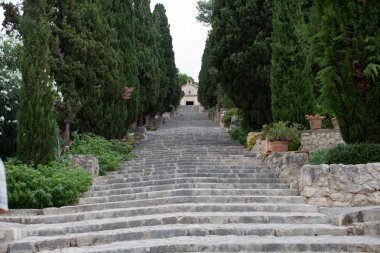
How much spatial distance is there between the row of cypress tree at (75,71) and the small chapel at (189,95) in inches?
2558

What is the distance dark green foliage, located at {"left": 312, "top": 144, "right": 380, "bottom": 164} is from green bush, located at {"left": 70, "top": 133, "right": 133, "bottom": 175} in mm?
6312

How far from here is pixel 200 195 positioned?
10.1 meters

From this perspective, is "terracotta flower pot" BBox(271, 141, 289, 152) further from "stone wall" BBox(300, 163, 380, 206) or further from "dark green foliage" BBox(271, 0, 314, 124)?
"stone wall" BBox(300, 163, 380, 206)

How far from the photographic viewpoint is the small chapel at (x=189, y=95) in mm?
91300

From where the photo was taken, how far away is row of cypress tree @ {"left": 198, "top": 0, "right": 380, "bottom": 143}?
942 cm

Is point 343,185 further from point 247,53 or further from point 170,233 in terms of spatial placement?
point 247,53

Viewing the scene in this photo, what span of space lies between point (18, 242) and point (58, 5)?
9.15 m

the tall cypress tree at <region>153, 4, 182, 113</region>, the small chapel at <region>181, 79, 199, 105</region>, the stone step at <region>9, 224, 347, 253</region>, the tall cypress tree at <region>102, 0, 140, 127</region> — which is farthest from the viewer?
the small chapel at <region>181, 79, 199, 105</region>

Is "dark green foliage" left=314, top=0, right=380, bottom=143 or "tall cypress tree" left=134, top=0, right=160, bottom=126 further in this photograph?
"tall cypress tree" left=134, top=0, right=160, bottom=126

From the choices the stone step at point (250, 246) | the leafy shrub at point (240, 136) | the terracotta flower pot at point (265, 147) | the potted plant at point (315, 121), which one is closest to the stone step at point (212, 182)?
the terracotta flower pot at point (265, 147)

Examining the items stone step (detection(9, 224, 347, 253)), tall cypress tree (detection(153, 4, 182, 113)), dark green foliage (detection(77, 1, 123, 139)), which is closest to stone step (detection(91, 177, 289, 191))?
stone step (detection(9, 224, 347, 253))

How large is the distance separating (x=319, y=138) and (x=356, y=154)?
16.7ft

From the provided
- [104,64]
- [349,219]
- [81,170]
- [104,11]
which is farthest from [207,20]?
[349,219]

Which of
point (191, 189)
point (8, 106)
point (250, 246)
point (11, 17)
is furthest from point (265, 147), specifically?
point (11, 17)
